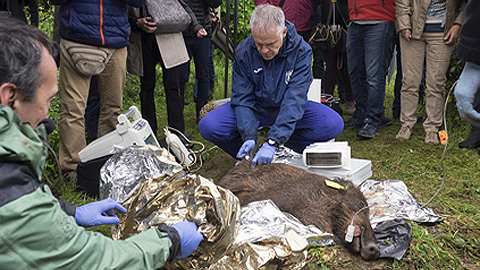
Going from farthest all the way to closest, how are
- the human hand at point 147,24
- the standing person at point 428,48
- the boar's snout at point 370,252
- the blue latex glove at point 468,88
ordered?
1. the standing person at point 428,48
2. the human hand at point 147,24
3. the boar's snout at point 370,252
4. the blue latex glove at point 468,88

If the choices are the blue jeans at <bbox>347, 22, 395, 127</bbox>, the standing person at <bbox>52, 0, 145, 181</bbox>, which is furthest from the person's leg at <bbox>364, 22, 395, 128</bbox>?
the standing person at <bbox>52, 0, 145, 181</bbox>

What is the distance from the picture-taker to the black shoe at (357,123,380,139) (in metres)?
5.48

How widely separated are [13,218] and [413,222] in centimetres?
251

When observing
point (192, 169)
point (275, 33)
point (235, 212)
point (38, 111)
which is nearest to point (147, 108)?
point (192, 169)

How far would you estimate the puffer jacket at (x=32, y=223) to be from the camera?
1.39 meters

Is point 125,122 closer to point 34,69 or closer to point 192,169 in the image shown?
point 192,169

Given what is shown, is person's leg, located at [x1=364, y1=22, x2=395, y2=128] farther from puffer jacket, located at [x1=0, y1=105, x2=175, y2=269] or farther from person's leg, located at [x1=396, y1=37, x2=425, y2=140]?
puffer jacket, located at [x1=0, y1=105, x2=175, y2=269]

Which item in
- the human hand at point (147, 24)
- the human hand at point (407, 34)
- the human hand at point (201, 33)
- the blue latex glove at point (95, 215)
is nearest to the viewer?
the blue latex glove at point (95, 215)

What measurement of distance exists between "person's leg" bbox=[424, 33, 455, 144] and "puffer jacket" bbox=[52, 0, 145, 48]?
10.0ft

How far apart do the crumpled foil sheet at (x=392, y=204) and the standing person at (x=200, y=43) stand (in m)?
2.56

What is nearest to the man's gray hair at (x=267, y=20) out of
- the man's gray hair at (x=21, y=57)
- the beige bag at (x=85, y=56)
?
the beige bag at (x=85, y=56)

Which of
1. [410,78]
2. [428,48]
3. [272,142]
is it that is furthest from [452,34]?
[272,142]

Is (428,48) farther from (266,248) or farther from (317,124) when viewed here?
(266,248)

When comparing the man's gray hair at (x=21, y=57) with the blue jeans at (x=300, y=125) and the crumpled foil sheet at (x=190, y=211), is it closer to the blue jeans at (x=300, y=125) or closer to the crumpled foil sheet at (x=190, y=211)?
the crumpled foil sheet at (x=190, y=211)
